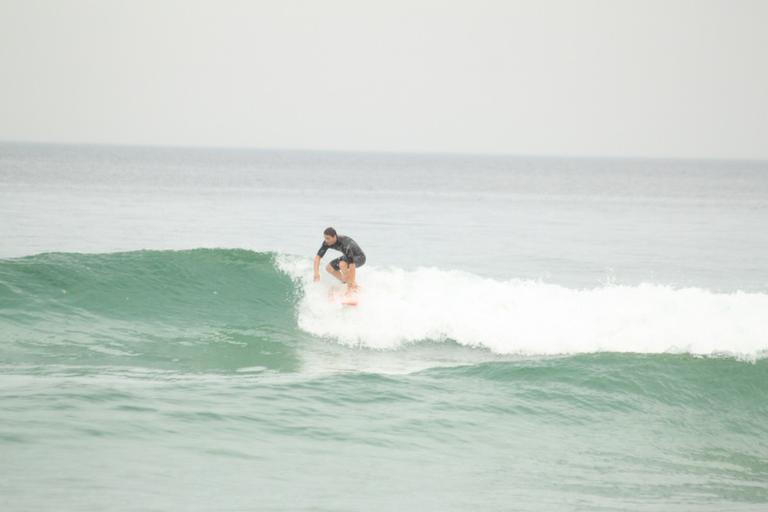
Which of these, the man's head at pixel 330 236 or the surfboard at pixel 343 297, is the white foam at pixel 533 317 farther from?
the man's head at pixel 330 236

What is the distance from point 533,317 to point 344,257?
3659mm

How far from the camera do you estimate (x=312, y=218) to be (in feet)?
146

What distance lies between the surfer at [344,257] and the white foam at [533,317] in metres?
0.60

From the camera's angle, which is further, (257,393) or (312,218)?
(312,218)

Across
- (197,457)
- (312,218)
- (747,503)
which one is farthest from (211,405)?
(312,218)

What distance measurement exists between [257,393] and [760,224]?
4015cm

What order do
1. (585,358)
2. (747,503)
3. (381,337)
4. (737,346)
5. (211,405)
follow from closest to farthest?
(747,503)
(211,405)
(585,358)
(737,346)
(381,337)

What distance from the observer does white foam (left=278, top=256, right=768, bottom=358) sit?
1514 cm

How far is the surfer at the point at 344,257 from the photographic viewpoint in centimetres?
1479

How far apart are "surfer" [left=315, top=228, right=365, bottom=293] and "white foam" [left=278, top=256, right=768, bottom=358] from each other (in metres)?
0.60

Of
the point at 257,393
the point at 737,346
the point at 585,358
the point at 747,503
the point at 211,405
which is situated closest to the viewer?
the point at 747,503

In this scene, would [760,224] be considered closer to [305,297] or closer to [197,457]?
[305,297]

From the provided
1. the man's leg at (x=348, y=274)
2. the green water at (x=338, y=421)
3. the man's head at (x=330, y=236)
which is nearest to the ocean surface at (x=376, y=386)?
the green water at (x=338, y=421)

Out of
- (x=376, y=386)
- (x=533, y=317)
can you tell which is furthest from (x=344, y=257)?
(x=376, y=386)
